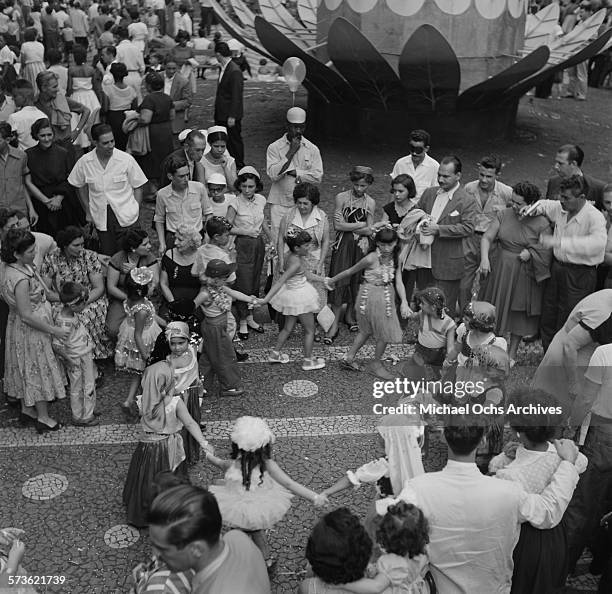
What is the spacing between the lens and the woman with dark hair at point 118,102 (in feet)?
33.3

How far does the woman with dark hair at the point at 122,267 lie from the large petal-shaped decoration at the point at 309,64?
6.08 meters

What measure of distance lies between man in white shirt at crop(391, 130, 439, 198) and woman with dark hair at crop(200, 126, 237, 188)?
1557 millimetres

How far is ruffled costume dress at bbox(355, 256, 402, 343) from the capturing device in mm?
5910

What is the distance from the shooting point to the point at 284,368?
617cm

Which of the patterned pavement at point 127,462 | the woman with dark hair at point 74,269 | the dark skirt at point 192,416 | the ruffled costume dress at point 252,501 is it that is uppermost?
the woman with dark hair at point 74,269

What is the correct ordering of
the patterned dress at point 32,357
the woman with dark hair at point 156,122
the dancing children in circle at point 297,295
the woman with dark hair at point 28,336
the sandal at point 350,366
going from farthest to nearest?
the woman with dark hair at point 156,122
the sandal at point 350,366
the dancing children in circle at point 297,295
the patterned dress at point 32,357
the woman with dark hair at point 28,336

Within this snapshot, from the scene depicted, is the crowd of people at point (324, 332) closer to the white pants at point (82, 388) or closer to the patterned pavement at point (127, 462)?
the white pants at point (82, 388)

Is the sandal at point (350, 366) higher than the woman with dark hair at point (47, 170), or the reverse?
the woman with dark hair at point (47, 170)

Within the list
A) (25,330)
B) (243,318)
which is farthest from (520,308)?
(25,330)

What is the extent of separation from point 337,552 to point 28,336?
313 centimetres

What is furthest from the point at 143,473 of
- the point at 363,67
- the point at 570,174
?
the point at 363,67

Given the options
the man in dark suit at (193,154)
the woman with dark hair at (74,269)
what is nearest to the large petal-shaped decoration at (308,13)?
the man in dark suit at (193,154)

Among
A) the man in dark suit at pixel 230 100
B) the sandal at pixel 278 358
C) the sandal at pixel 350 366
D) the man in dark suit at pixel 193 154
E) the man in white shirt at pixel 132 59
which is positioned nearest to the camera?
the sandal at pixel 350 366

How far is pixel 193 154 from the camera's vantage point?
7098 mm
